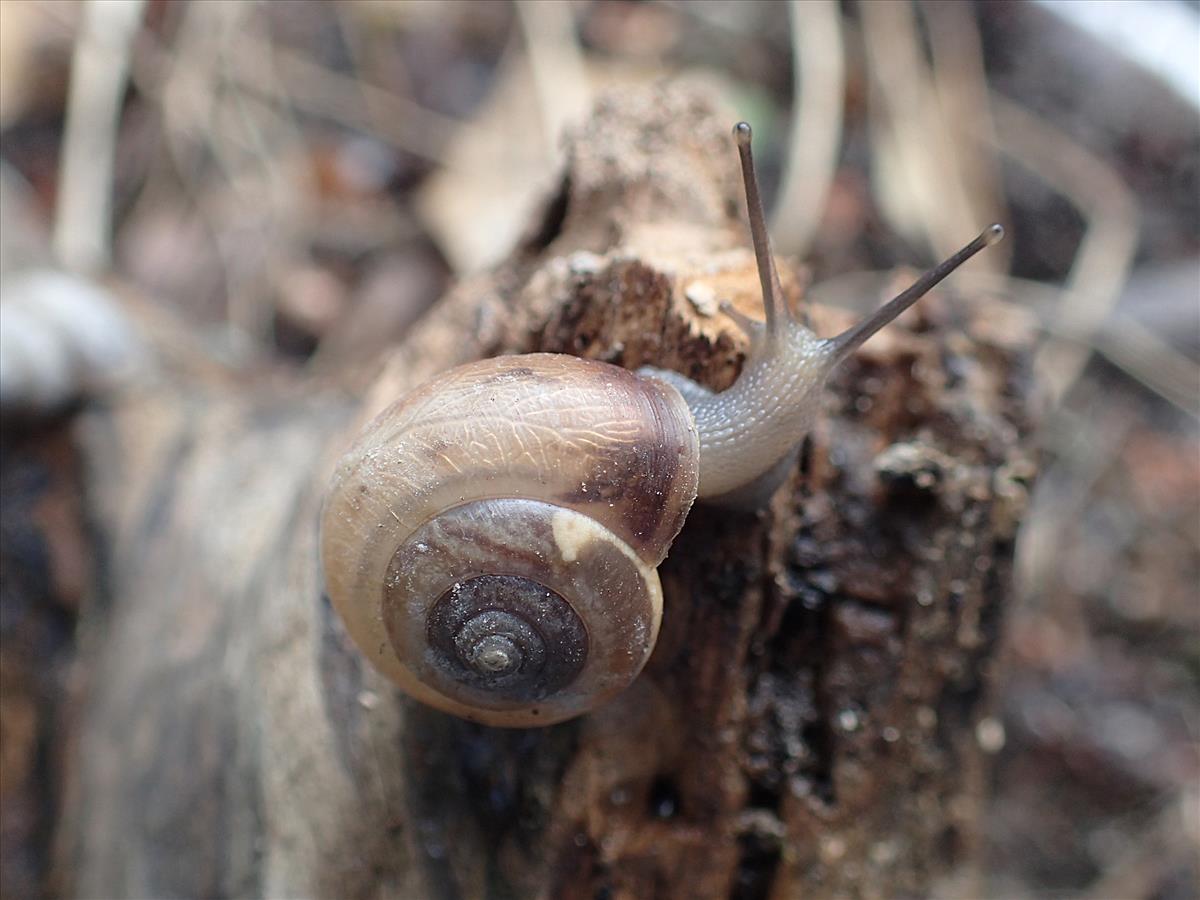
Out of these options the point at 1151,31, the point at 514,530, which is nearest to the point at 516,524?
the point at 514,530

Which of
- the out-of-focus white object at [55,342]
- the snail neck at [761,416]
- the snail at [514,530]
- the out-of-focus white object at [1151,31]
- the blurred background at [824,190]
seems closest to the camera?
the snail at [514,530]

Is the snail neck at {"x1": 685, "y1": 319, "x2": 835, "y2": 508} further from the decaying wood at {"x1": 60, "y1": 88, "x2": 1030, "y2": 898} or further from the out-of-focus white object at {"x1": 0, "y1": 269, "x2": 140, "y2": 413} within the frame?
the out-of-focus white object at {"x1": 0, "y1": 269, "x2": 140, "y2": 413}

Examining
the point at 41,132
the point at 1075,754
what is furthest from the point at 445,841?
the point at 41,132

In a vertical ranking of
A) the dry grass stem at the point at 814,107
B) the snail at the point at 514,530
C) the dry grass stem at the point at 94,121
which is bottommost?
the dry grass stem at the point at 94,121

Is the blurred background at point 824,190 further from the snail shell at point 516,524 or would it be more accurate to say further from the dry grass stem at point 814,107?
the snail shell at point 516,524

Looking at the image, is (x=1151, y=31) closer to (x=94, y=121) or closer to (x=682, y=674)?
(x=682, y=674)

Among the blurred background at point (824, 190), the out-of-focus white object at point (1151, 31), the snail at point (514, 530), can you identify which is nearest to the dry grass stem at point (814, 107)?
the blurred background at point (824, 190)

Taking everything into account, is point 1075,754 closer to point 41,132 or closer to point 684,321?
point 684,321

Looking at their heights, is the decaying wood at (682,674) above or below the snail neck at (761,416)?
below
